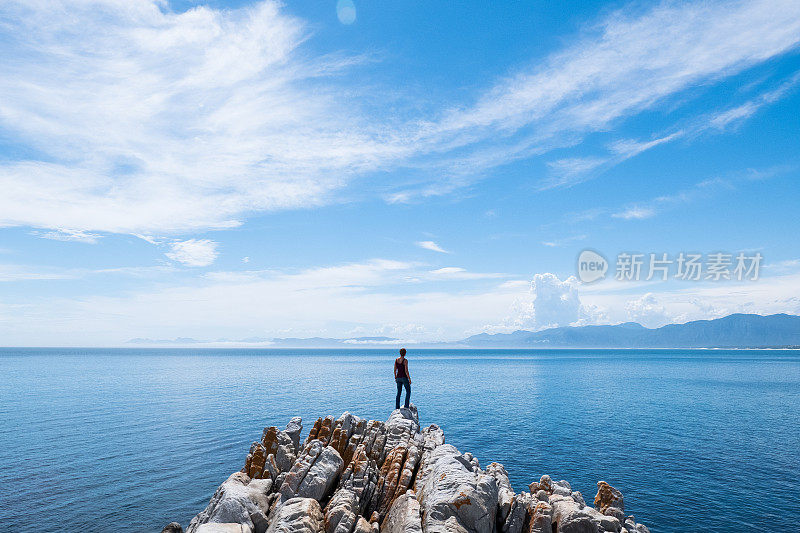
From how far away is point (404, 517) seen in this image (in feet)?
56.1

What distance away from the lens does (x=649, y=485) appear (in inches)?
1348

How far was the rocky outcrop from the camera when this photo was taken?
16.8 m

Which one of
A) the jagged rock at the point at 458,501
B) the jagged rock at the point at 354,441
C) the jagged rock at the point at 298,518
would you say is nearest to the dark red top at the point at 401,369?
the jagged rock at the point at 354,441

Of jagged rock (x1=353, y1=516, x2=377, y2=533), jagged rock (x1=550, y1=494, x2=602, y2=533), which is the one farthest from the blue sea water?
jagged rock (x1=353, y1=516, x2=377, y2=533)

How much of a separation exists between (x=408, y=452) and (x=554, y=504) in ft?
26.8

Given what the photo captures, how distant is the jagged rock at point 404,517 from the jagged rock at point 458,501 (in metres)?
0.30

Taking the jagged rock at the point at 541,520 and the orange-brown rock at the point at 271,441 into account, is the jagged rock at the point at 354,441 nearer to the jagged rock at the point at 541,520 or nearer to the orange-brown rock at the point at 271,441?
the orange-brown rock at the point at 271,441

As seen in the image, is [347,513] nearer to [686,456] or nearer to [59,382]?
[686,456]

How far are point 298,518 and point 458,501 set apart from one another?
6244mm

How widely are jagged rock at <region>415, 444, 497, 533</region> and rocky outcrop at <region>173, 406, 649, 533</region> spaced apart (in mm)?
37

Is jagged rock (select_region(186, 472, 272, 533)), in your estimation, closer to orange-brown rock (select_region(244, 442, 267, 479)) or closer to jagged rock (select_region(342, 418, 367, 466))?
orange-brown rock (select_region(244, 442, 267, 479))

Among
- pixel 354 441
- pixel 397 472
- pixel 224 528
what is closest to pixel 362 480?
pixel 397 472

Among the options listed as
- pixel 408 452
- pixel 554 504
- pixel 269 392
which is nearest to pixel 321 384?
pixel 269 392

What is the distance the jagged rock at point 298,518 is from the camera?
54.4 ft
